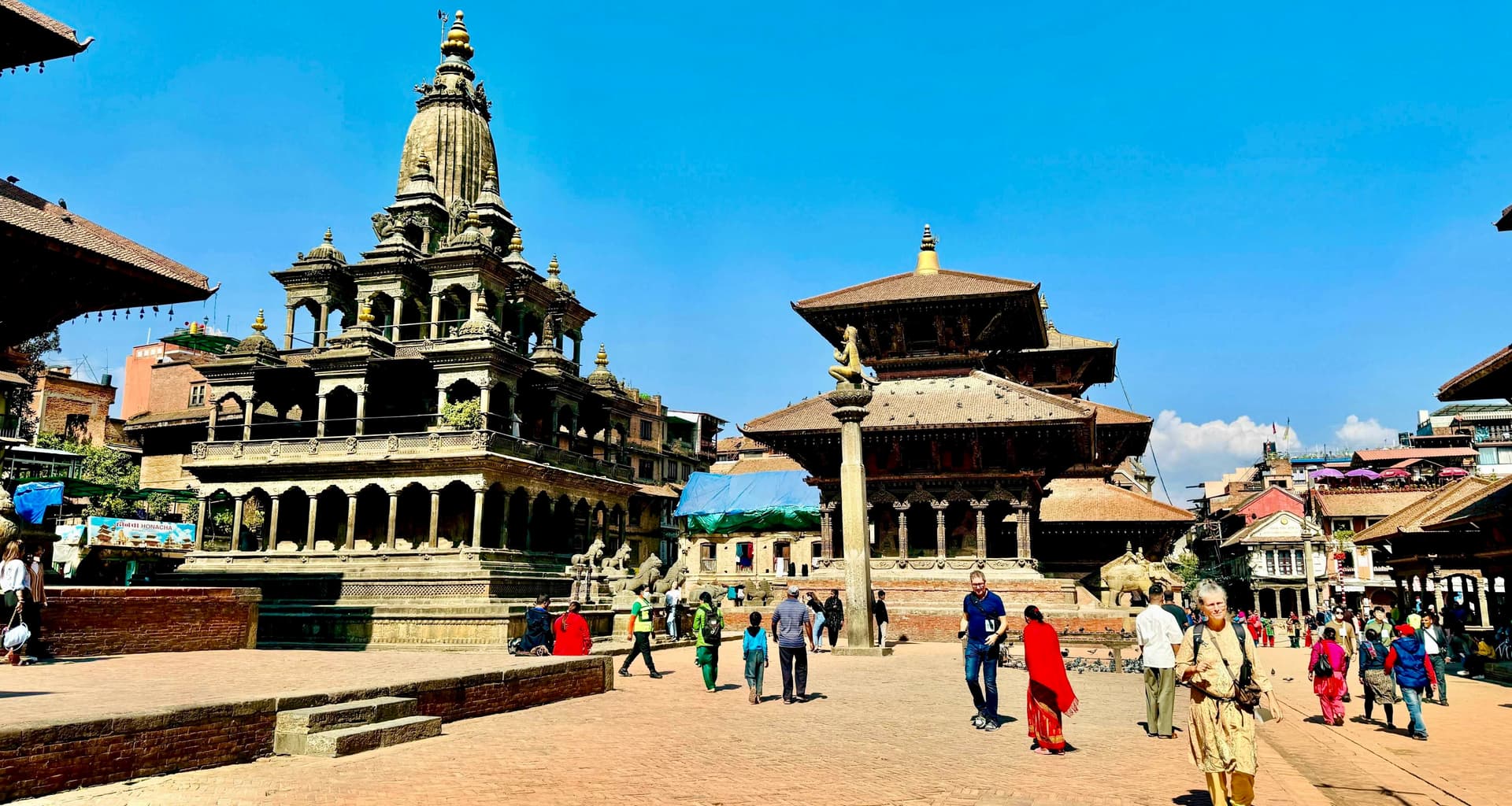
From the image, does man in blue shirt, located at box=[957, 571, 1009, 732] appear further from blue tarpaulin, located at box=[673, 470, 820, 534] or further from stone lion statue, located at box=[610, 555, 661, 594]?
blue tarpaulin, located at box=[673, 470, 820, 534]

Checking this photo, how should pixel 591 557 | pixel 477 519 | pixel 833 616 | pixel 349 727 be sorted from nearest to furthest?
pixel 349 727
pixel 833 616
pixel 591 557
pixel 477 519

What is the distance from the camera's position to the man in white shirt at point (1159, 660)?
1183cm

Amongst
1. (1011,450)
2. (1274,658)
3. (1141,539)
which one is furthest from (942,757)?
(1141,539)

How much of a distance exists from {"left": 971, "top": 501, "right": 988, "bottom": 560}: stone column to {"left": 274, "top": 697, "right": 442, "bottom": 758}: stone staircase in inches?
940

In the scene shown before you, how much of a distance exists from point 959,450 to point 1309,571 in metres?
52.6

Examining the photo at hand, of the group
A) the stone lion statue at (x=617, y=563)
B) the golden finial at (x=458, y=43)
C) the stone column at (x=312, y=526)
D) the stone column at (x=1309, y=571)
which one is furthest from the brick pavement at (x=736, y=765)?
the stone column at (x=1309, y=571)

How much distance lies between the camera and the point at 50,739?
25.9ft

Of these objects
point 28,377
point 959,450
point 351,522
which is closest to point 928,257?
point 959,450

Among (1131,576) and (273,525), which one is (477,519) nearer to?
(273,525)

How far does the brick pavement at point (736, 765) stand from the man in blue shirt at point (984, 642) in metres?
0.27

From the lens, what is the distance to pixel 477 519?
3766 cm

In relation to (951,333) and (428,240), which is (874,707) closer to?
(951,333)

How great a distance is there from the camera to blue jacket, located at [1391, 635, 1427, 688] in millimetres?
13648

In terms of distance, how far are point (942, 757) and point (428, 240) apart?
41.1 metres
